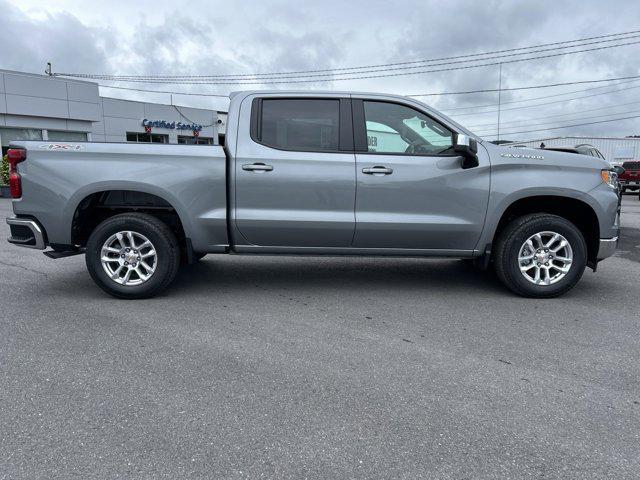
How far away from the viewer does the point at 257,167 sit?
470cm

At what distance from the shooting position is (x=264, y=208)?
4.77 m

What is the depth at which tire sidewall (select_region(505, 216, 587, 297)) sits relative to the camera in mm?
4852

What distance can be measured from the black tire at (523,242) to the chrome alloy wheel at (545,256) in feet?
0.11

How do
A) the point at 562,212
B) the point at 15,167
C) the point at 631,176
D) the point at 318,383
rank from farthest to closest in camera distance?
the point at 631,176
the point at 562,212
the point at 15,167
the point at 318,383

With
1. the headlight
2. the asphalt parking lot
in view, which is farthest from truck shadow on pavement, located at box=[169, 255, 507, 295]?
the headlight

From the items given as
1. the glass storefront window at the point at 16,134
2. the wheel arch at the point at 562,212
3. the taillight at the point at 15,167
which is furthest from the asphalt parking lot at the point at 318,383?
the glass storefront window at the point at 16,134

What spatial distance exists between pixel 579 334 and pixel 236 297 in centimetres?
308

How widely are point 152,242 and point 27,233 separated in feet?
3.88

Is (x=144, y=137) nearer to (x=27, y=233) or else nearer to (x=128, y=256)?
(x=27, y=233)

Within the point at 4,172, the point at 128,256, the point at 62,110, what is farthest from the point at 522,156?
the point at 62,110

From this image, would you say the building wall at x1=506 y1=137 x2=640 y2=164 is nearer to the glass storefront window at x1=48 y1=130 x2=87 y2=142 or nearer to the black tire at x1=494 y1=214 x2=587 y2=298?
the glass storefront window at x1=48 y1=130 x2=87 y2=142

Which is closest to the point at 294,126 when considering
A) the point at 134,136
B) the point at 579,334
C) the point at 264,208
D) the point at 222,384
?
the point at 264,208

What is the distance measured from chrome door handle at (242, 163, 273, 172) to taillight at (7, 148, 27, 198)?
6.75ft

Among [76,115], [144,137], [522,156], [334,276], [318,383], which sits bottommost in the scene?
[318,383]
